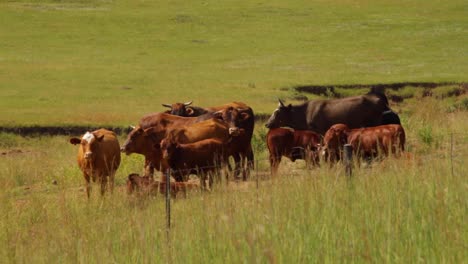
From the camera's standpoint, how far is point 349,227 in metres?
8.06

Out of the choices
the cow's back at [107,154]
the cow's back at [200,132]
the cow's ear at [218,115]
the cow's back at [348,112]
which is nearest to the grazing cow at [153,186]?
the cow's back at [107,154]

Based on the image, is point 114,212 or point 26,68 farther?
Result: point 26,68

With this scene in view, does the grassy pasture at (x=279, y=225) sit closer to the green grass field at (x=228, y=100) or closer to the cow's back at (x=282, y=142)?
the green grass field at (x=228, y=100)

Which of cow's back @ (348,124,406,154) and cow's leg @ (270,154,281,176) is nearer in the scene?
cow's leg @ (270,154,281,176)

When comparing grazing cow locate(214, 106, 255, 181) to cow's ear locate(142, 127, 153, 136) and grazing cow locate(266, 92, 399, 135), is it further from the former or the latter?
grazing cow locate(266, 92, 399, 135)

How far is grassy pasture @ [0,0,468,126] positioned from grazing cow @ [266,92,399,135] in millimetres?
6690

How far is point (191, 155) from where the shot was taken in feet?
51.1

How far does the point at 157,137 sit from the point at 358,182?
729 cm

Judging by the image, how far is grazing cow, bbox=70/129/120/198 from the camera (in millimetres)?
15836

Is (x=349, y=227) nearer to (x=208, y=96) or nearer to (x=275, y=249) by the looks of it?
(x=275, y=249)

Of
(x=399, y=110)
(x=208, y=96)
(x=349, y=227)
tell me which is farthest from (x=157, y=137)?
(x=208, y=96)

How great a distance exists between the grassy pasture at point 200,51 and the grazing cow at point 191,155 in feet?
42.2

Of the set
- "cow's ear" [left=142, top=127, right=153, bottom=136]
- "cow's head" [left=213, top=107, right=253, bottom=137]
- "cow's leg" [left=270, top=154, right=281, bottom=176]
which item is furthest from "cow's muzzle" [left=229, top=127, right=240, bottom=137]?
"cow's ear" [left=142, top=127, right=153, bottom=136]

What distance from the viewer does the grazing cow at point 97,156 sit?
15836 mm
